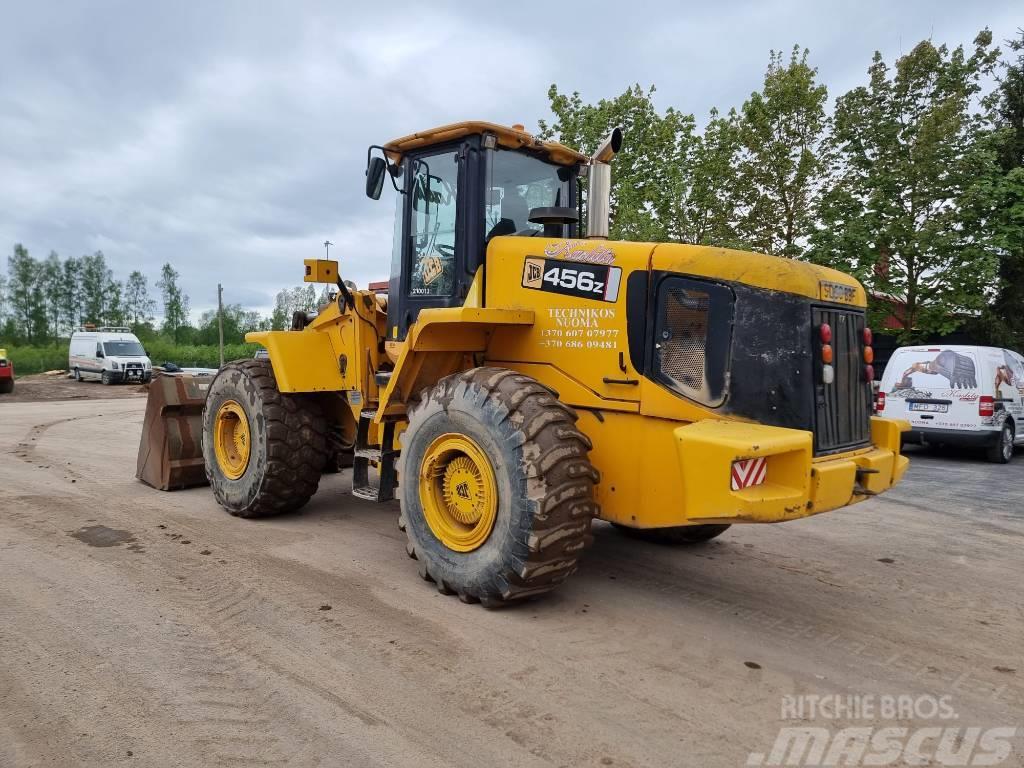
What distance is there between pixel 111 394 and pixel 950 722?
87.9 ft

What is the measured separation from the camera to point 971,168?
14609 millimetres

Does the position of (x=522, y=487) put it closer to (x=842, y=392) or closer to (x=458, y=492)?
(x=458, y=492)

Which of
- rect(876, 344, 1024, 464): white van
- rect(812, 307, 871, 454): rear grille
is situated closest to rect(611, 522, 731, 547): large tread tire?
rect(812, 307, 871, 454): rear grille

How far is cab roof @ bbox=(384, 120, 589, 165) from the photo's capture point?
16.2 feet

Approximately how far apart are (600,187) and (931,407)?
29.1ft

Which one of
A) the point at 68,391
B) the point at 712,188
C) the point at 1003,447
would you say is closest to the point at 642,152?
the point at 712,188

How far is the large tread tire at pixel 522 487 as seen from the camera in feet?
12.3

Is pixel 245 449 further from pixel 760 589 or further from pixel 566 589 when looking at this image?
pixel 760 589

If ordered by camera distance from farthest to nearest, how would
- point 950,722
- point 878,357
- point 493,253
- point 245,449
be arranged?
1. point 878,357
2. point 245,449
3. point 493,253
4. point 950,722

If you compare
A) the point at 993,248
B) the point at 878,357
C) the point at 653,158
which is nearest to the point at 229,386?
the point at 653,158

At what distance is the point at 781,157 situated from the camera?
16125 millimetres

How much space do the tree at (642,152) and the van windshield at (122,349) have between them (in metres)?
22.0
